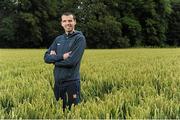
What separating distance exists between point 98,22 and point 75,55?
2382 inches

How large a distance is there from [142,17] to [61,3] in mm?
16003

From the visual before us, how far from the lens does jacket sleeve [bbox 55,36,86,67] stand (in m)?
6.70

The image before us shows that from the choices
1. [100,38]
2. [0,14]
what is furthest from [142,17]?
[0,14]

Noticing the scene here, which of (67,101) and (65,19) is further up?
(65,19)

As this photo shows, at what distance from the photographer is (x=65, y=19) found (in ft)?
22.1

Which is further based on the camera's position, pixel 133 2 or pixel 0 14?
pixel 133 2

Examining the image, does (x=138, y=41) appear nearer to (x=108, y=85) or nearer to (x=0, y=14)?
(x=0, y=14)

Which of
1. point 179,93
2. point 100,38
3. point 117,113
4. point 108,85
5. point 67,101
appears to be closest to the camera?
point 117,113

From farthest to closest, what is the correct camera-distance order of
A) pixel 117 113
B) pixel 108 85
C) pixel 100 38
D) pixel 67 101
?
pixel 100 38 → pixel 108 85 → pixel 67 101 → pixel 117 113

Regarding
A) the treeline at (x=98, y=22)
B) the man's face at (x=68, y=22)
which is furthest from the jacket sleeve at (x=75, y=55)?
the treeline at (x=98, y=22)

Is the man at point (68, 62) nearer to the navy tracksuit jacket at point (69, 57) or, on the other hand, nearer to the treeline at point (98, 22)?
the navy tracksuit jacket at point (69, 57)

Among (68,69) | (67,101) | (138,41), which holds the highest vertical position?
(68,69)

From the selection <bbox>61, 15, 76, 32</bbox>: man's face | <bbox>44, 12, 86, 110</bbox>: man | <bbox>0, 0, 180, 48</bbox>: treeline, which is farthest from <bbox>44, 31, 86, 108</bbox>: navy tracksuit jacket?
<bbox>0, 0, 180, 48</bbox>: treeline

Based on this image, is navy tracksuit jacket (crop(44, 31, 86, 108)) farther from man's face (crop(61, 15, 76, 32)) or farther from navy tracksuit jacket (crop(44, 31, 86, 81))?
man's face (crop(61, 15, 76, 32))
